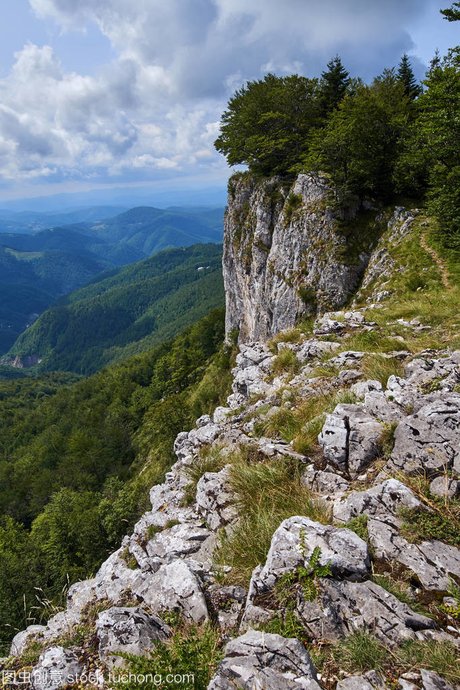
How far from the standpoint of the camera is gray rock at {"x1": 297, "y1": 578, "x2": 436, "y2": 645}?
144 inches

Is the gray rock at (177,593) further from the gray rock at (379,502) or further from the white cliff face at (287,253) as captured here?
the white cliff face at (287,253)

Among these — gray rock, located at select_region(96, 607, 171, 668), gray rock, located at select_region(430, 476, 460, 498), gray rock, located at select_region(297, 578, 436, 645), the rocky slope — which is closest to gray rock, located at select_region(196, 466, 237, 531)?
the rocky slope

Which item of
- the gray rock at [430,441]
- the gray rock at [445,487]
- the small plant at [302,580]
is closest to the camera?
the small plant at [302,580]

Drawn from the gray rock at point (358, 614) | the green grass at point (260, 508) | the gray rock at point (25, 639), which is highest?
the gray rock at point (358, 614)

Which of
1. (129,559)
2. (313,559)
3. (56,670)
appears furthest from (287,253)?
(56,670)

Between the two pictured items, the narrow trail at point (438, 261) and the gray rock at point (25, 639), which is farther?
the narrow trail at point (438, 261)

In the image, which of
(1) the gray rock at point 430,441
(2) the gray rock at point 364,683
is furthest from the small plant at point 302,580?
(1) the gray rock at point 430,441

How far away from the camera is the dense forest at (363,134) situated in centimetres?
2217

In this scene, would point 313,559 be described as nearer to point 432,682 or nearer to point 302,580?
point 302,580

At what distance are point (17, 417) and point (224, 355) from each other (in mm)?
89503

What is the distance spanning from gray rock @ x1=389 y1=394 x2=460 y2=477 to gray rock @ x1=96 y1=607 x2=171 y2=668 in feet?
14.4

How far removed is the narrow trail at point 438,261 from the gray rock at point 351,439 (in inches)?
617

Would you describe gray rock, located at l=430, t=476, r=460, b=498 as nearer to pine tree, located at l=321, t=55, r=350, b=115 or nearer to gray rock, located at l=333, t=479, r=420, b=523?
gray rock, located at l=333, t=479, r=420, b=523

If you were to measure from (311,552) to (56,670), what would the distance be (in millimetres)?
3659
